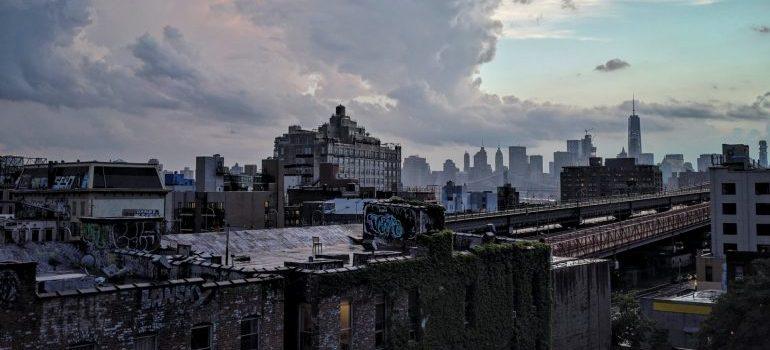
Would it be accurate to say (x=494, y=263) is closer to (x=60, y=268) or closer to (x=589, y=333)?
(x=589, y=333)

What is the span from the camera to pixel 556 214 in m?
150

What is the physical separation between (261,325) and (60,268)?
13745 millimetres

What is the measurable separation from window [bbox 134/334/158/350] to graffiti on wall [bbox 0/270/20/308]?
172 inches

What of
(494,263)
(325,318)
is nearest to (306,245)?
(494,263)

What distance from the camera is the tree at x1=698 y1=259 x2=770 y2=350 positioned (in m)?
40.6

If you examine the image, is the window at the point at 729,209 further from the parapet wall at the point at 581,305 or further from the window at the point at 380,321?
the window at the point at 380,321

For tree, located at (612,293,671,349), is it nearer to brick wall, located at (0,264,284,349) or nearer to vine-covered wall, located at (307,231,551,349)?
vine-covered wall, located at (307,231,551,349)

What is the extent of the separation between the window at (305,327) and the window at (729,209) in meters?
93.9

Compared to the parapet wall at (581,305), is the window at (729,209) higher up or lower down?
higher up

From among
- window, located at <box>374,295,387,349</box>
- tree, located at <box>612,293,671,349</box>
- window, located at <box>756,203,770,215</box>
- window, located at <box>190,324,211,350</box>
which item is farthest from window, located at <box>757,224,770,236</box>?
window, located at <box>190,324,211,350</box>

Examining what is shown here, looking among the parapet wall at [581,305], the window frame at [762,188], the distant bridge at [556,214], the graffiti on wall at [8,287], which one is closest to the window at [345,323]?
the graffiti on wall at [8,287]

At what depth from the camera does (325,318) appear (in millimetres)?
27562

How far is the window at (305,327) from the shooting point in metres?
27.6

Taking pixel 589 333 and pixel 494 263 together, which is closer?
pixel 494 263
